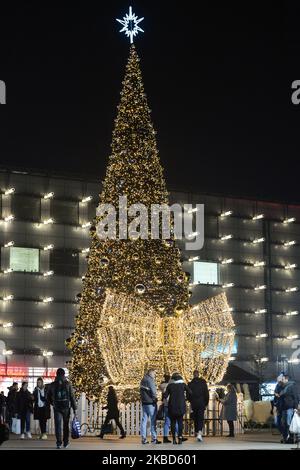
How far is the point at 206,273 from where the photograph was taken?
2852 inches

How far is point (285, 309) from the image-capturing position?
247 ft

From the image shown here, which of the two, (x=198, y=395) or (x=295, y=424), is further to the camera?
(x=198, y=395)

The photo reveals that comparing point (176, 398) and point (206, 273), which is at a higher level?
point (206, 273)

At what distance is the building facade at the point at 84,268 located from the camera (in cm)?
6419

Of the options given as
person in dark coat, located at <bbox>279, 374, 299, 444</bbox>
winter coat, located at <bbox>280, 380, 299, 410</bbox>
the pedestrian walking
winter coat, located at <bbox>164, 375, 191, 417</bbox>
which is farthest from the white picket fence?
winter coat, located at <bbox>164, 375, 191, 417</bbox>

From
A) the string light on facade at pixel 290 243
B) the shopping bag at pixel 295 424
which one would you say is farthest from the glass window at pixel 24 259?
the shopping bag at pixel 295 424

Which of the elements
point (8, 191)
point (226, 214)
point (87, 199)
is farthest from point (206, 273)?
point (8, 191)

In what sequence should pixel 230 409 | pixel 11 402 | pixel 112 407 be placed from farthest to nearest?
pixel 11 402, pixel 230 409, pixel 112 407

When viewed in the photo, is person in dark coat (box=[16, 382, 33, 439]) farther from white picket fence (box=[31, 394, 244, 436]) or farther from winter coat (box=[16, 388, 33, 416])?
white picket fence (box=[31, 394, 244, 436])

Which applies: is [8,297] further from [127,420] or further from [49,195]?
[127,420]

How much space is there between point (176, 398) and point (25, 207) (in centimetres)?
4616

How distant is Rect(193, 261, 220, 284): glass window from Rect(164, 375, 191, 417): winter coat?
166 feet

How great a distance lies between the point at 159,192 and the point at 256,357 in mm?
40815

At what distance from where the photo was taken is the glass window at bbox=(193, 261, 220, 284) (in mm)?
71812
